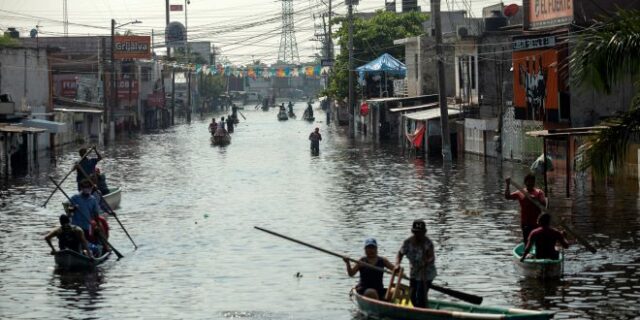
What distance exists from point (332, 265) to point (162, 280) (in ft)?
11.7

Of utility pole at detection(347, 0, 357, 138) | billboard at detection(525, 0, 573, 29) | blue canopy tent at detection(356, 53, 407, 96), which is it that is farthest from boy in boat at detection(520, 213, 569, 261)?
utility pole at detection(347, 0, 357, 138)

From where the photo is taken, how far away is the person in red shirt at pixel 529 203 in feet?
76.3

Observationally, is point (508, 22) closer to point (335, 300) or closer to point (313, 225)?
point (313, 225)

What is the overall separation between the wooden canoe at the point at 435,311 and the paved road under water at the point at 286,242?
4.52 feet

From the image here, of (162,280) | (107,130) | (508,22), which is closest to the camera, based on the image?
(162,280)


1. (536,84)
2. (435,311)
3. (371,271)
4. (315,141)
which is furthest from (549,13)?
(435,311)

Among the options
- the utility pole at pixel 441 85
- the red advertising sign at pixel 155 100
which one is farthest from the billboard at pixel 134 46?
the utility pole at pixel 441 85

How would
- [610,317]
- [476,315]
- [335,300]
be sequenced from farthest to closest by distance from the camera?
[335,300] < [610,317] < [476,315]

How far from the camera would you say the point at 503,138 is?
181 feet

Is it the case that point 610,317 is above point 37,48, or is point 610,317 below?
below

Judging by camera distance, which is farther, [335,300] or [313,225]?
[313,225]

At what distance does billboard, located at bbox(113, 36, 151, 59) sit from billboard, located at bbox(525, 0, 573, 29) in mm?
66348

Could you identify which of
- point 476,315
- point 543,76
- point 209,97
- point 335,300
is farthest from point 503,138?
point 209,97

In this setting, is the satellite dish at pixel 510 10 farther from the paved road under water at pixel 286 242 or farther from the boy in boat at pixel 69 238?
the boy in boat at pixel 69 238
